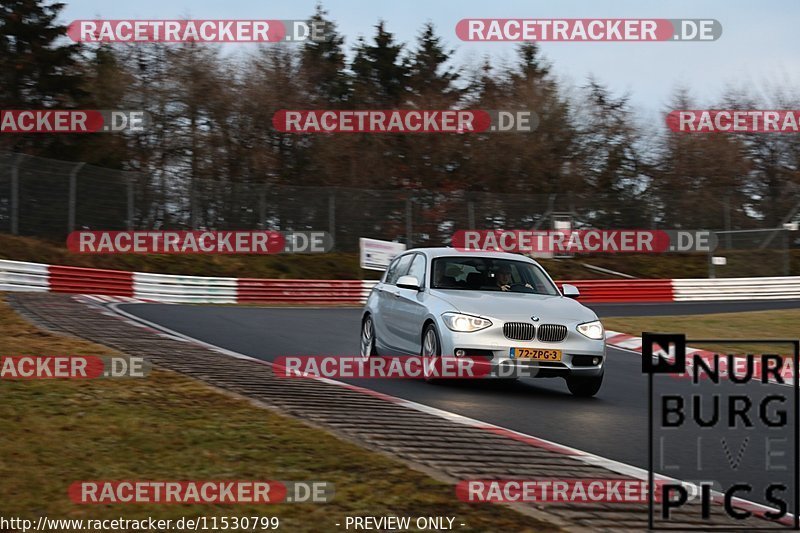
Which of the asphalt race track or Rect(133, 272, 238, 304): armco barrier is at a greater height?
Rect(133, 272, 238, 304): armco barrier

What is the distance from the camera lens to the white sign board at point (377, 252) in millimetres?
33844

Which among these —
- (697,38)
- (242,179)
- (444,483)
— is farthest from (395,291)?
(242,179)

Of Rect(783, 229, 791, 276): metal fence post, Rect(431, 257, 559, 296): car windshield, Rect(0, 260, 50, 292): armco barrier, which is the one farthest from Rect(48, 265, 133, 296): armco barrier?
Rect(783, 229, 791, 276): metal fence post

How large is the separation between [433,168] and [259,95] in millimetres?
7752

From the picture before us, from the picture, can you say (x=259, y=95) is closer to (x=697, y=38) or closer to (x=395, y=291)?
(x=697, y=38)

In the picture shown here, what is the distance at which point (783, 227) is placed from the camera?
1497 inches

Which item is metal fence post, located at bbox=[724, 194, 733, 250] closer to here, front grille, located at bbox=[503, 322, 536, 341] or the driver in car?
the driver in car

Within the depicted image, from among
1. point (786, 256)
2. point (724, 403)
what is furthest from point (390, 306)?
point (786, 256)

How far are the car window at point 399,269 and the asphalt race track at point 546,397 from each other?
1.59 m

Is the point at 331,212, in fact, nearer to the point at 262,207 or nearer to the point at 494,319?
the point at 262,207

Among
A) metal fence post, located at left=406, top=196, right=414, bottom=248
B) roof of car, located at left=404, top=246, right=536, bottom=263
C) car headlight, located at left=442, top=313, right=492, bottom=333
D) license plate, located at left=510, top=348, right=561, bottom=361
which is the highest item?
metal fence post, located at left=406, top=196, right=414, bottom=248

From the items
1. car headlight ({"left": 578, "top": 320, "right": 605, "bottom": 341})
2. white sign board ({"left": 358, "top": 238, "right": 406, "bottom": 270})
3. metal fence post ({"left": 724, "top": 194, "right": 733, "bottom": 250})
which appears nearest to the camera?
car headlight ({"left": 578, "top": 320, "right": 605, "bottom": 341})

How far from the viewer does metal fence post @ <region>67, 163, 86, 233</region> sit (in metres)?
28.1

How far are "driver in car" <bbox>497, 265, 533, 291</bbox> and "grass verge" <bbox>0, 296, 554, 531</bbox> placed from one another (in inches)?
159
